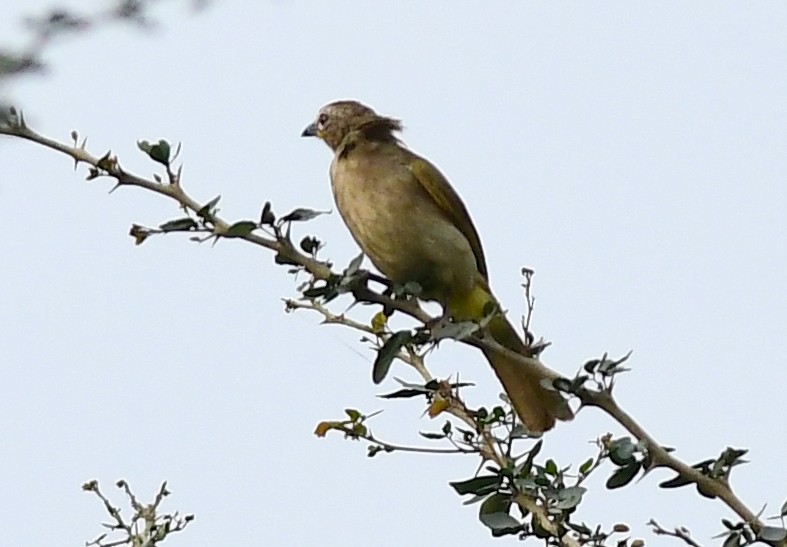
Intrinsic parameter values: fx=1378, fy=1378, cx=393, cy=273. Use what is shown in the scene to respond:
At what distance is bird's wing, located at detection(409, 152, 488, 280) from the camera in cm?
448

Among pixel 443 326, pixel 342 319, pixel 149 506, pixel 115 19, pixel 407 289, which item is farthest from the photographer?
pixel 407 289

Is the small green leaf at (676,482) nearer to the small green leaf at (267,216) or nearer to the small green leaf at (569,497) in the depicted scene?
the small green leaf at (569,497)

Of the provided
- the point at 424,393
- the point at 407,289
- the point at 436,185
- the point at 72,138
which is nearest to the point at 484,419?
the point at 424,393

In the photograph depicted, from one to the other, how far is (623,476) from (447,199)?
2015 mm

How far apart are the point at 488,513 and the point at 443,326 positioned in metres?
0.40

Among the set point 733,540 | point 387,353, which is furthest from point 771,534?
point 387,353

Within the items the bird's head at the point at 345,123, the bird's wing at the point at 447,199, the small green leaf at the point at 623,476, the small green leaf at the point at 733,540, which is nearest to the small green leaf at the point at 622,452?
the small green leaf at the point at 623,476

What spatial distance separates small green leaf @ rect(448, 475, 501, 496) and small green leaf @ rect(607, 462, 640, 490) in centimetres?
22

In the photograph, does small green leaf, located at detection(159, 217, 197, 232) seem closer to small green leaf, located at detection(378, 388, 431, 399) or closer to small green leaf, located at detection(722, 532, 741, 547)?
small green leaf, located at detection(378, 388, 431, 399)

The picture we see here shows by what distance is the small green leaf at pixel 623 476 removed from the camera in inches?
102

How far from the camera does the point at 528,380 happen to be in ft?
11.9

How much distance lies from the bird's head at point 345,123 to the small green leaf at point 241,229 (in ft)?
6.88

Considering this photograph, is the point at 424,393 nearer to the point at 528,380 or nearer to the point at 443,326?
the point at 443,326

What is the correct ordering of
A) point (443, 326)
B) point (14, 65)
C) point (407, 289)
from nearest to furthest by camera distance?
point (14, 65), point (443, 326), point (407, 289)
